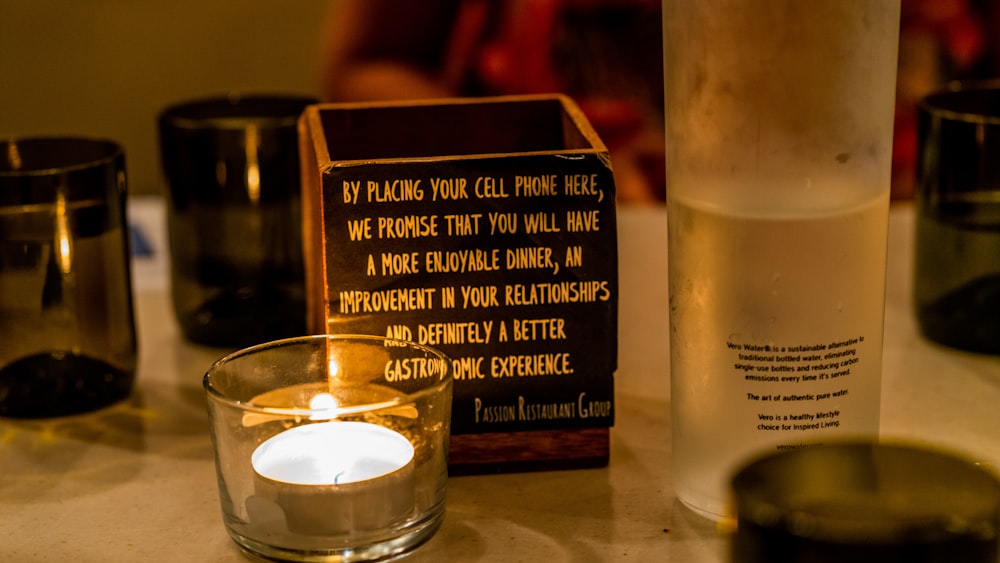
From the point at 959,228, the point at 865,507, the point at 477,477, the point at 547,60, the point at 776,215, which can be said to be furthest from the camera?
the point at 547,60

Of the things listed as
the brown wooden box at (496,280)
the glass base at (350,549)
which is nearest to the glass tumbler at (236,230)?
the brown wooden box at (496,280)

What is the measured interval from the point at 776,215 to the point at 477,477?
0.21 m

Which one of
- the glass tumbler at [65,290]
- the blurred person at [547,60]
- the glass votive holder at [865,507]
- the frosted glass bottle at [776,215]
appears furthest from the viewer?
the blurred person at [547,60]

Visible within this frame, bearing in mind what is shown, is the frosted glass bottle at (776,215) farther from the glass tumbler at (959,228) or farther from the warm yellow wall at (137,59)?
the warm yellow wall at (137,59)

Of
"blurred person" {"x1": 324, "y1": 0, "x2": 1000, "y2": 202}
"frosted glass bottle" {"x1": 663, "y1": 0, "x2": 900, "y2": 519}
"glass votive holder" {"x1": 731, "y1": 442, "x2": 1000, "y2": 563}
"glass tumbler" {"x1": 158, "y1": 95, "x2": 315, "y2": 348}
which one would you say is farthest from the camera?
"blurred person" {"x1": 324, "y1": 0, "x2": 1000, "y2": 202}

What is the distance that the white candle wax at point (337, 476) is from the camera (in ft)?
1.65

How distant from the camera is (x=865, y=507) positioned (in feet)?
1.28

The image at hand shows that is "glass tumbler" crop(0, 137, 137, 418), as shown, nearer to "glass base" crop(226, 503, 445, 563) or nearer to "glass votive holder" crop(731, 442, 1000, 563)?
"glass base" crop(226, 503, 445, 563)

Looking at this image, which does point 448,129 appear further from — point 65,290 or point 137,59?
point 137,59

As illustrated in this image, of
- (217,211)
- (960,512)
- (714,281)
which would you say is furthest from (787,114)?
(217,211)

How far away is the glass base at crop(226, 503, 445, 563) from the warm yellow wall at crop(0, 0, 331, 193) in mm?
1308

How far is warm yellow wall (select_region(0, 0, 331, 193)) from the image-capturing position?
1.72 m

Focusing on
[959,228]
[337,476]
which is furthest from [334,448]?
[959,228]

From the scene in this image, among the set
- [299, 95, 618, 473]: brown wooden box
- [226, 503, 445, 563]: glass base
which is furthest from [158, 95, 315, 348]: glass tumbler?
[226, 503, 445, 563]: glass base
